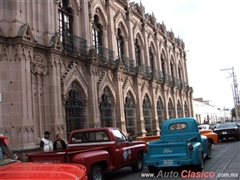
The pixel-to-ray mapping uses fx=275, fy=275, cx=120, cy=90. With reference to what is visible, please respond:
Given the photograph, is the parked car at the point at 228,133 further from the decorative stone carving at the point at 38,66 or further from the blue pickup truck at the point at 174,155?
the decorative stone carving at the point at 38,66

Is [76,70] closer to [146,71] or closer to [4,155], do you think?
[4,155]

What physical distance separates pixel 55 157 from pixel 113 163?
225 cm

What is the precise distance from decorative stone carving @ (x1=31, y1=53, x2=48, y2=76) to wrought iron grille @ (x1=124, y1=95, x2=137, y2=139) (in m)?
8.79

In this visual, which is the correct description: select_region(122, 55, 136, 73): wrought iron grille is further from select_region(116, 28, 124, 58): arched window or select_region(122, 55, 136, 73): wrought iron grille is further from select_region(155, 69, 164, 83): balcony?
select_region(155, 69, 164, 83): balcony

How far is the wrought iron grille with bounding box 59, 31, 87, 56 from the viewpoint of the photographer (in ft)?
49.6

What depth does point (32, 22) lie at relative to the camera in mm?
12992

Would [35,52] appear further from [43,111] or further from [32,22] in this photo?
[43,111]

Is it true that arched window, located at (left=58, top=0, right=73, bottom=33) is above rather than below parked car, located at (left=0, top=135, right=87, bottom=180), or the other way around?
above

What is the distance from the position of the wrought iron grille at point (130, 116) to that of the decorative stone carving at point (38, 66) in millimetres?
8794

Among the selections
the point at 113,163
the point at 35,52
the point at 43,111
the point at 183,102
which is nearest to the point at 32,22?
the point at 35,52

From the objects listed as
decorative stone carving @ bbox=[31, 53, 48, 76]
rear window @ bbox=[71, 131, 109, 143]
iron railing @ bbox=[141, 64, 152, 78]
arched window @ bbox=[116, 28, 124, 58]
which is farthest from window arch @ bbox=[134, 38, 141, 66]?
rear window @ bbox=[71, 131, 109, 143]

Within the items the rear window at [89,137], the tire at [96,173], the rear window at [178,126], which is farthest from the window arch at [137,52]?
the tire at [96,173]

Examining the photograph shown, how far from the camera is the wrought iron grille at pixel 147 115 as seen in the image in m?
23.9

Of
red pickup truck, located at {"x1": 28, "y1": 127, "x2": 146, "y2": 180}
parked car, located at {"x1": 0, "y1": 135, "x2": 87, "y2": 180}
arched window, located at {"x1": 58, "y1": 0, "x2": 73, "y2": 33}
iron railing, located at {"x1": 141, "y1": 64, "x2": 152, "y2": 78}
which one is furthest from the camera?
iron railing, located at {"x1": 141, "y1": 64, "x2": 152, "y2": 78}
